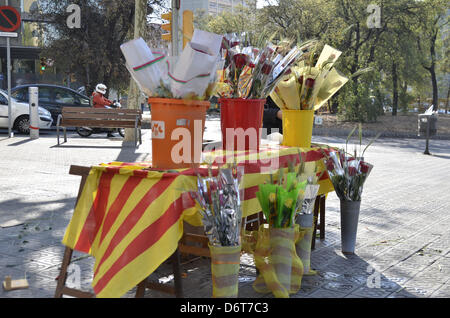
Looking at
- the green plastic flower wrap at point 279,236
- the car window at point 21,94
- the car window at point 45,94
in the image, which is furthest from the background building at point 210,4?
the green plastic flower wrap at point 279,236

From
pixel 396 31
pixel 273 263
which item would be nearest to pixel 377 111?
pixel 396 31

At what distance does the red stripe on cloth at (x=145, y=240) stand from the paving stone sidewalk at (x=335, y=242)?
2.25ft

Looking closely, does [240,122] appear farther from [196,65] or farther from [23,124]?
[23,124]

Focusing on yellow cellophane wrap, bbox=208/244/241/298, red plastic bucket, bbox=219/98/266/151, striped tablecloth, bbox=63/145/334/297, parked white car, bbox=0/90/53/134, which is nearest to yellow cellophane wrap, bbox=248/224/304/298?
yellow cellophane wrap, bbox=208/244/241/298

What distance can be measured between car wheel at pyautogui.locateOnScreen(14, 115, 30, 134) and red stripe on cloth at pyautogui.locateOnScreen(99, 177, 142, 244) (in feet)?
50.5

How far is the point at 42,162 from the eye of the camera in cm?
1106

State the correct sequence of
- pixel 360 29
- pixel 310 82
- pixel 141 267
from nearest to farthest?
1. pixel 141 267
2. pixel 310 82
3. pixel 360 29

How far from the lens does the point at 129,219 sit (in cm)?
345

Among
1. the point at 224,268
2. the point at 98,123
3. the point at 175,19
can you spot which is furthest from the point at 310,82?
the point at 98,123

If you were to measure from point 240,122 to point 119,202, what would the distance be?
1.30 m

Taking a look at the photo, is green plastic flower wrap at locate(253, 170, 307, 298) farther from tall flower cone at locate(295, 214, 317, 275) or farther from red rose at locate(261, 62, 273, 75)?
red rose at locate(261, 62, 273, 75)

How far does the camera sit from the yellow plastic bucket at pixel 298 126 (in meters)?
5.07

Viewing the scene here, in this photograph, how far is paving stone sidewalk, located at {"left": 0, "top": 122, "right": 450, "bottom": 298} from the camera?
4.29 m
